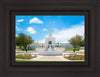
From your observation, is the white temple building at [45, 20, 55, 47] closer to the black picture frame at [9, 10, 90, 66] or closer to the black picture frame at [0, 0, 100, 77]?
the black picture frame at [9, 10, 90, 66]

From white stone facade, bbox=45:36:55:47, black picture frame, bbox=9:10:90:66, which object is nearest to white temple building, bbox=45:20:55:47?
white stone facade, bbox=45:36:55:47

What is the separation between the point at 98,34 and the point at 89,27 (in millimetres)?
190
